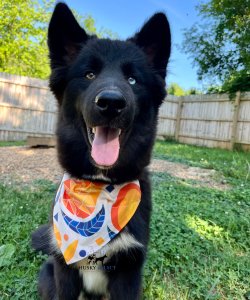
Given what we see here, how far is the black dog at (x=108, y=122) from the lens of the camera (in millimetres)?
2115

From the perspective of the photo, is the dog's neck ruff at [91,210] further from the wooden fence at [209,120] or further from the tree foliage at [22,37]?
the tree foliage at [22,37]

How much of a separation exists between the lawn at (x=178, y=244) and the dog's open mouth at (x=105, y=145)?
117 cm

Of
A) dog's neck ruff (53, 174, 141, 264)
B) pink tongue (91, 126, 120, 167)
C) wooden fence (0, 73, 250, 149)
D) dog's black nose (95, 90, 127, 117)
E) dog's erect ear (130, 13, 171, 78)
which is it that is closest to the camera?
dog's black nose (95, 90, 127, 117)

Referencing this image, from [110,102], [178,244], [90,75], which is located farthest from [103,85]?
[178,244]

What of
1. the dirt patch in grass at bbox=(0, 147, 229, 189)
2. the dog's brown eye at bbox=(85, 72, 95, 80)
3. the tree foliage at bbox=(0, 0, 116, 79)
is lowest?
the dirt patch in grass at bbox=(0, 147, 229, 189)

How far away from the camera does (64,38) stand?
248 cm

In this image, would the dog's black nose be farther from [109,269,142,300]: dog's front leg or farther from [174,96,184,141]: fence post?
[174,96,184,141]: fence post

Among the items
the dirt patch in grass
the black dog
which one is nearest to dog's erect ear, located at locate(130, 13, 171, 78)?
the black dog

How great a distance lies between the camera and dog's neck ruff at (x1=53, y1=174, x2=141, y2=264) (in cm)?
228

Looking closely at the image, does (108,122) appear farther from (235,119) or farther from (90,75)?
(235,119)

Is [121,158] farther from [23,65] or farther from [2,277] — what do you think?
[23,65]

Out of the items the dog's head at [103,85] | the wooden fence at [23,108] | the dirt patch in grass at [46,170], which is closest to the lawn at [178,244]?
the dirt patch in grass at [46,170]

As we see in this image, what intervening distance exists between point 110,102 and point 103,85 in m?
0.18

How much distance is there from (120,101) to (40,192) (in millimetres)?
3019
